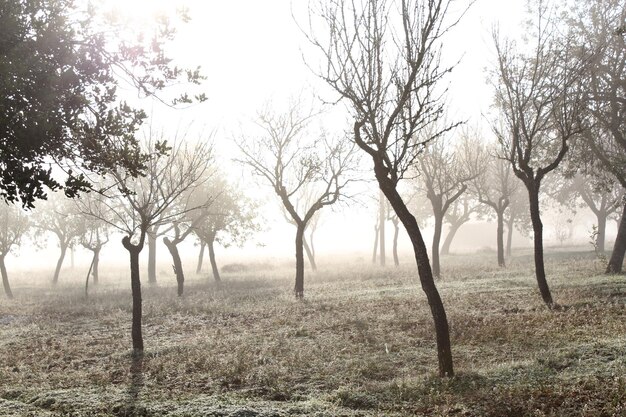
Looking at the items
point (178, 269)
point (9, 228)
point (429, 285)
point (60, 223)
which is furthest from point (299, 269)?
point (60, 223)

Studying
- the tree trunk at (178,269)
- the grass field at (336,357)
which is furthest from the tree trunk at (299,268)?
the tree trunk at (178,269)

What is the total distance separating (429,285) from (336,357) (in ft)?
10.7

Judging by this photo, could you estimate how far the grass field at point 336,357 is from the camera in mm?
8047

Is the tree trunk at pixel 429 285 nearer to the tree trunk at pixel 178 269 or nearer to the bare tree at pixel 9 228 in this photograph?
the tree trunk at pixel 178 269

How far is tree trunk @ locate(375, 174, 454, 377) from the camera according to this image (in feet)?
31.2

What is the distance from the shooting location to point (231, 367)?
36.0ft

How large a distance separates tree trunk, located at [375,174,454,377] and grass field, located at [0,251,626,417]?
403mm

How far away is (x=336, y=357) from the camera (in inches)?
456

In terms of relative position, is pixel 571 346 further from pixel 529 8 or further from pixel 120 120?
pixel 529 8

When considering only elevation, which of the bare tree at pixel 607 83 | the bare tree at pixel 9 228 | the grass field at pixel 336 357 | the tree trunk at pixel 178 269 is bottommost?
the grass field at pixel 336 357

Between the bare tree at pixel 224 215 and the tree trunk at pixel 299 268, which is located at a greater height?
the bare tree at pixel 224 215

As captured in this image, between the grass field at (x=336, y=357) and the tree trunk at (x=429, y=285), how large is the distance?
40 centimetres

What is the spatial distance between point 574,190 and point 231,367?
149 ft

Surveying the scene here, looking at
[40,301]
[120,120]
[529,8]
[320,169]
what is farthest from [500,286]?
[40,301]
